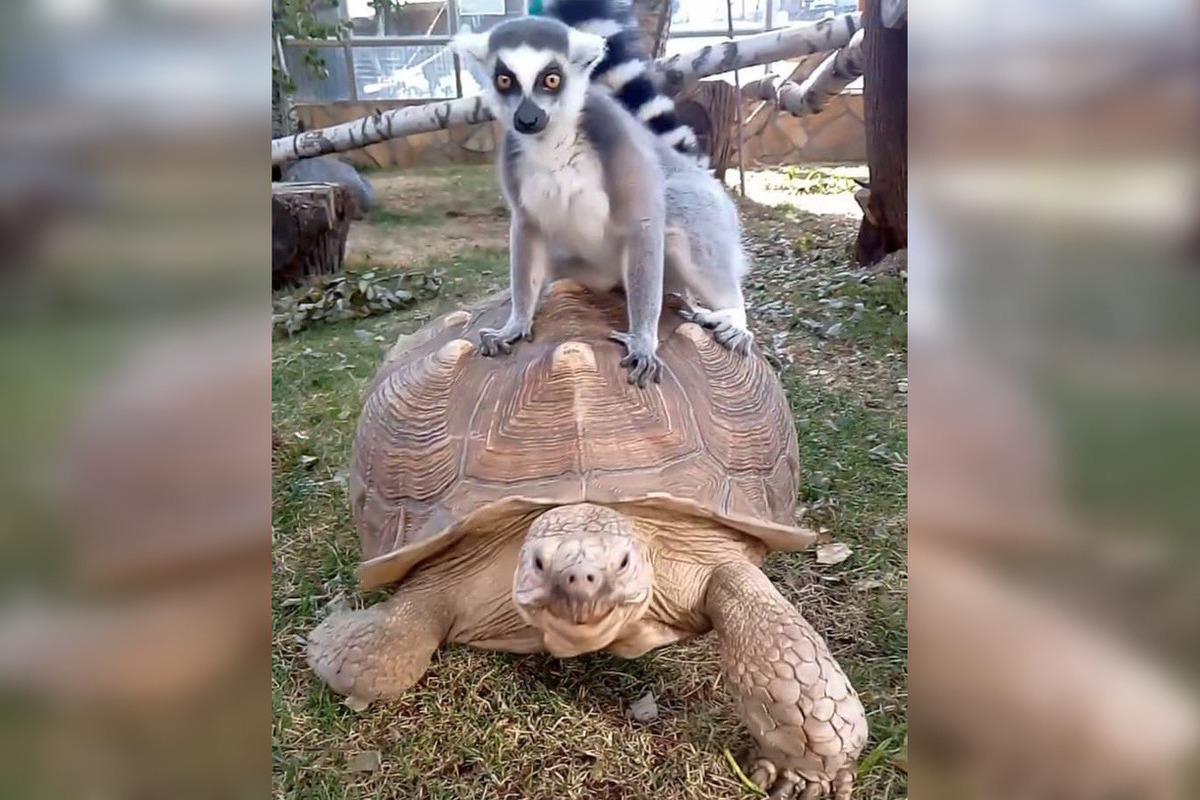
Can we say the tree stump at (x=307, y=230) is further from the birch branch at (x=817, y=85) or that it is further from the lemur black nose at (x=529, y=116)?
the birch branch at (x=817, y=85)

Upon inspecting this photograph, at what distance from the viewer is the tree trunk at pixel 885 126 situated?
1062mm

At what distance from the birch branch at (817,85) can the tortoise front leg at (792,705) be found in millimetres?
690

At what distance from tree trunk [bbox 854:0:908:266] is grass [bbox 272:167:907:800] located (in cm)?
8

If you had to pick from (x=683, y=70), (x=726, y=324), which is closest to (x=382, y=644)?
(x=726, y=324)

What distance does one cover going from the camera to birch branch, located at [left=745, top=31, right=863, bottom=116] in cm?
116

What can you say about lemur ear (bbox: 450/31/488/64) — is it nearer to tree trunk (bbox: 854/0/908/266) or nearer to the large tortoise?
the large tortoise

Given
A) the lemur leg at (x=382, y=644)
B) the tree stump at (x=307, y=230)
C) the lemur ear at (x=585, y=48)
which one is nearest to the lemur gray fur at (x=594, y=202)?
the lemur ear at (x=585, y=48)

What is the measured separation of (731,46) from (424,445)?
2.32ft

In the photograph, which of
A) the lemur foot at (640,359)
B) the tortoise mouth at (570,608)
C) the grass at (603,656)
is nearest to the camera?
the tortoise mouth at (570,608)

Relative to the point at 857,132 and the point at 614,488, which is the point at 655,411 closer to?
the point at 614,488

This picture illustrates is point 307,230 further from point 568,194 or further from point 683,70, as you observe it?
point 683,70

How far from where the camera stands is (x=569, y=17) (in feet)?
3.75
